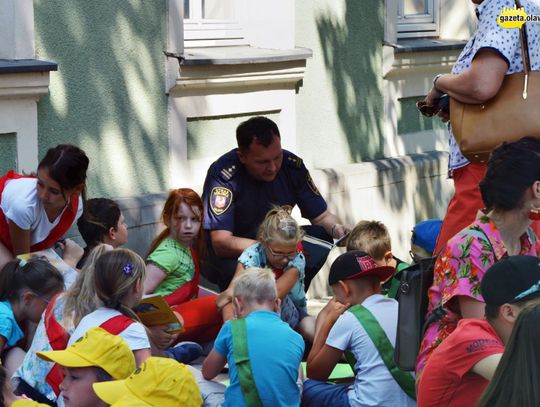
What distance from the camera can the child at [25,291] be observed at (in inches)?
225

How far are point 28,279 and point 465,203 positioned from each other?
6.86ft

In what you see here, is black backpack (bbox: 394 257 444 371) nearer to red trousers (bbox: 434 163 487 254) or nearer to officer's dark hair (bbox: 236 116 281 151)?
red trousers (bbox: 434 163 487 254)

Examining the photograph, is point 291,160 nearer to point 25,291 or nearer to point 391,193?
point 25,291

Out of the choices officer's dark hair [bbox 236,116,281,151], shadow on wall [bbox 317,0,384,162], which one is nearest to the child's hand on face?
officer's dark hair [bbox 236,116,281,151]

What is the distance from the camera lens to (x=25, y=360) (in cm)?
546

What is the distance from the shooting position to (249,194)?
718 centimetres

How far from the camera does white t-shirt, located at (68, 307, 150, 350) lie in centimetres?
525

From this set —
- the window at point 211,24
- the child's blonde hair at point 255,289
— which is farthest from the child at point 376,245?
the window at point 211,24

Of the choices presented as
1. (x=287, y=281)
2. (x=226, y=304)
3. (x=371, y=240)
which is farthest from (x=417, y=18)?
(x=226, y=304)

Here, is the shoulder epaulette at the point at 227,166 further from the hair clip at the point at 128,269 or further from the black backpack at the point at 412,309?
the black backpack at the point at 412,309

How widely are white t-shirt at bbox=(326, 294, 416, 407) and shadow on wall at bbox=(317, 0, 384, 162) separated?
168 inches

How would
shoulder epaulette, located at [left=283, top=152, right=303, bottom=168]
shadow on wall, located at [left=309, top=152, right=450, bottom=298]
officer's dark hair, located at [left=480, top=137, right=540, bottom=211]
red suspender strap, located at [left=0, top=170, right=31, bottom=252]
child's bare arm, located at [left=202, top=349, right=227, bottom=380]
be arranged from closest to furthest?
officer's dark hair, located at [left=480, top=137, right=540, bottom=211], child's bare arm, located at [left=202, top=349, right=227, bottom=380], red suspender strap, located at [left=0, top=170, right=31, bottom=252], shoulder epaulette, located at [left=283, top=152, right=303, bottom=168], shadow on wall, located at [left=309, top=152, right=450, bottom=298]

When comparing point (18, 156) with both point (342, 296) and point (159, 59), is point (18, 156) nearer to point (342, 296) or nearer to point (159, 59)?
point (159, 59)

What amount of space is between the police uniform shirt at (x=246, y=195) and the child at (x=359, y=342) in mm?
1328
